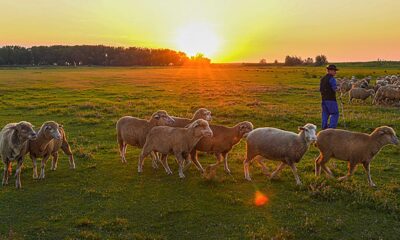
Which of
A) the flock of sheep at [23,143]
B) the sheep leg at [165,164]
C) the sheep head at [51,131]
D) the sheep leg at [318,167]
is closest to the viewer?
the flock of sheep at [23,143]

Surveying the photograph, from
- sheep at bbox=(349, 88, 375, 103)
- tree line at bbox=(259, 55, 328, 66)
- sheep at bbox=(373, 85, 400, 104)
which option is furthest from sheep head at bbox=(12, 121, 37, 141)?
tree line at bbox=(259, 55, 328, 66)

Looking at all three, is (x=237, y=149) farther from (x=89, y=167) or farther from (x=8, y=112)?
(x=8, y=112)

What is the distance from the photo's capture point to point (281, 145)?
11.3 metres

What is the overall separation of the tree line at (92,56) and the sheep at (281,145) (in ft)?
473

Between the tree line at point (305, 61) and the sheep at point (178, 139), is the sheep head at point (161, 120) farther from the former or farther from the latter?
the tree line at point (305, 61)

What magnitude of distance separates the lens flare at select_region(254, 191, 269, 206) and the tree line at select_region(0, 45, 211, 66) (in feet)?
477

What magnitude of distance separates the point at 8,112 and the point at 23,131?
58.1 ft

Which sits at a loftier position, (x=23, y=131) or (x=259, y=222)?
(x=23, y=131)

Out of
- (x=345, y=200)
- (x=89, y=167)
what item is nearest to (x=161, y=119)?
(x=89, y=167)

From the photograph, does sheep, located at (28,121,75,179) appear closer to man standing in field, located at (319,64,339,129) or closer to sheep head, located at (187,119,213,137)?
sheep head, located at (187,119,213,137)

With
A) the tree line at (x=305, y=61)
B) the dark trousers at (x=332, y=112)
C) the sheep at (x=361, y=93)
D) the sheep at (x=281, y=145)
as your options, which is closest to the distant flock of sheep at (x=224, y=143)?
the sheep at (x=281, y=145)

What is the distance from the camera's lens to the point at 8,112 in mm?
26859

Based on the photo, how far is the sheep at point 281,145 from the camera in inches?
439

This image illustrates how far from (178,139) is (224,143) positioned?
1.50 meters
